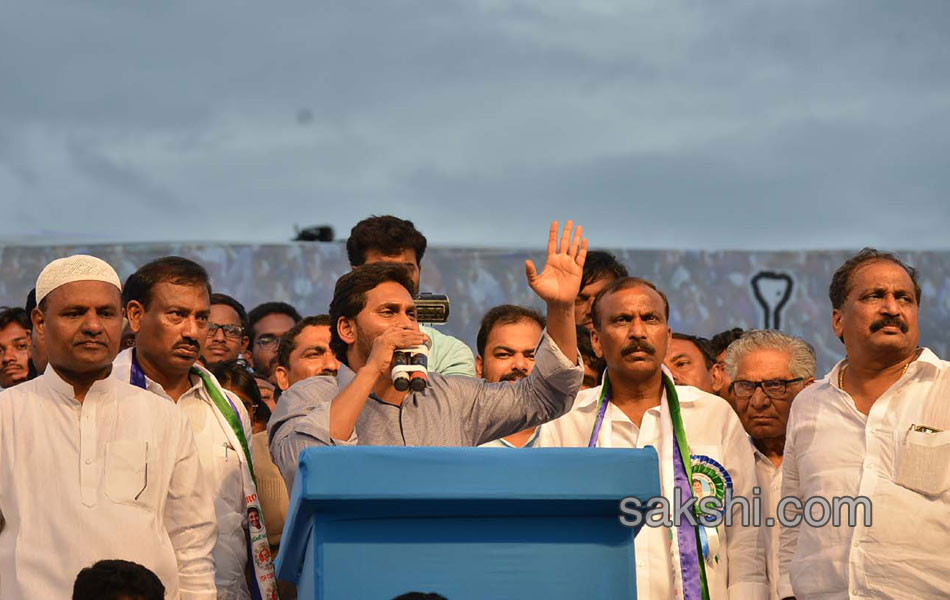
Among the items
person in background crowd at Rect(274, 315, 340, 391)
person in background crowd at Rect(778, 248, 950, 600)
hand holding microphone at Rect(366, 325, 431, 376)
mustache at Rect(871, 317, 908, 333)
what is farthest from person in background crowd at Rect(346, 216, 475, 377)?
mustache at Rect(871, 317, 908, 333)

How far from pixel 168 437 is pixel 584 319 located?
8.60 feet

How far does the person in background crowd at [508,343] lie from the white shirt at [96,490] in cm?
183

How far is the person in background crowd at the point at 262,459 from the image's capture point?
5.35 metres

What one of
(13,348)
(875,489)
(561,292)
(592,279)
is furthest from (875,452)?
(13,348)

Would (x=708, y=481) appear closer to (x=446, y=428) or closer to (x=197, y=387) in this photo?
(x=446, y=428)

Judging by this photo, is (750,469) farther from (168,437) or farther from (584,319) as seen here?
(168,437)

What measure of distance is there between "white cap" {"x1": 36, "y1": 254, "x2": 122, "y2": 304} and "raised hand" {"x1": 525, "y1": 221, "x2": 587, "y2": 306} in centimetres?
144

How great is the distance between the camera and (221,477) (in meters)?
5.02

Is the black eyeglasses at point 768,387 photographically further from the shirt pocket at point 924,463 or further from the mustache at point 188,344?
the mustache at point 188,344

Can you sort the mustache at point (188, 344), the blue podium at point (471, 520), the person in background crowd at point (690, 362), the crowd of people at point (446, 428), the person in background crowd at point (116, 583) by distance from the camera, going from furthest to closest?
the person in background crowd at point (690, 362) → the mustache at point (188, 344) → the crowd of people at point (446, 428) → the person in background crowd at point (116, 583) → the blue podium at point (471, 520)

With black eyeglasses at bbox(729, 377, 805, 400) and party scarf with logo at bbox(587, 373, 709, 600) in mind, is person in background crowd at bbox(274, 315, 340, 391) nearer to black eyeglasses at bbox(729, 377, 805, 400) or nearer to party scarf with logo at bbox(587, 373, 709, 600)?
party scarf with logo at bbox(587, 373, 709, 600)

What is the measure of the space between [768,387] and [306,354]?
86.4 inches

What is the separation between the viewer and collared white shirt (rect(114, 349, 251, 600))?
16.1ft

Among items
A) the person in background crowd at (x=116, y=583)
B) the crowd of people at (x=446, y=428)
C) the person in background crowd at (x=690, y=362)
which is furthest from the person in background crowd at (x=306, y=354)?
the person in background crowd at (x=116, y=583)
